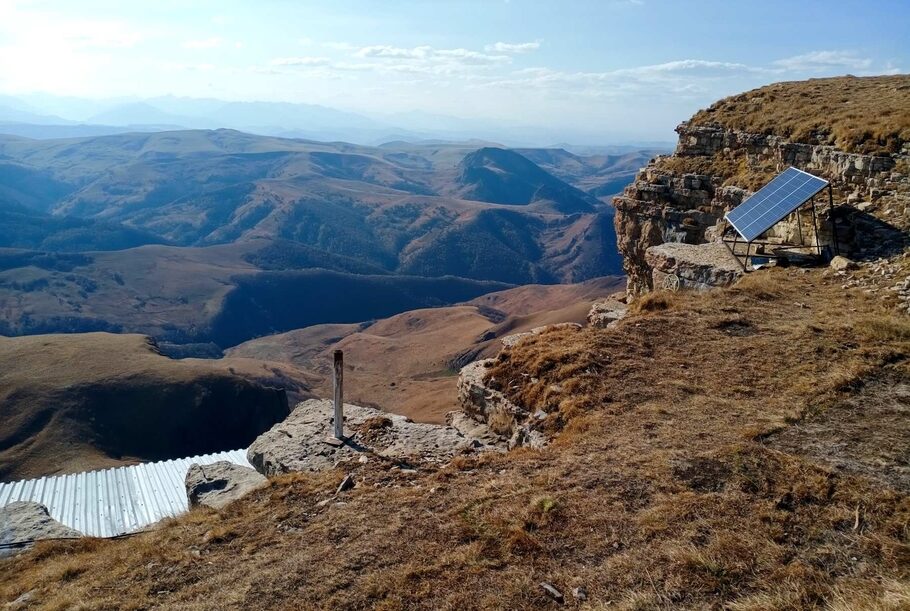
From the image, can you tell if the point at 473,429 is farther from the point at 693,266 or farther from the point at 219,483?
the point at 693,266

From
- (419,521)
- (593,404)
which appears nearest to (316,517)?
(419,521)

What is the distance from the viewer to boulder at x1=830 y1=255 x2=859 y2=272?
13.5 metres

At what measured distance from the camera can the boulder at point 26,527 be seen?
9.71 meters

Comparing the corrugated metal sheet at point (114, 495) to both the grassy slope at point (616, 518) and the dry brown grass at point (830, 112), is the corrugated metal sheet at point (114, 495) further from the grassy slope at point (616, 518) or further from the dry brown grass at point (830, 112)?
the dry brown grass at point (830, 112)

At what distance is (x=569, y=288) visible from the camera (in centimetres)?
11175

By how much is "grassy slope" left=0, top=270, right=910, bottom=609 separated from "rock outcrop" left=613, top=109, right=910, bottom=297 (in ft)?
15.7

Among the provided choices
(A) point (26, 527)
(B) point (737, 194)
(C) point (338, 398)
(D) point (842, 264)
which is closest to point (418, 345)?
(B) point (737, 194)

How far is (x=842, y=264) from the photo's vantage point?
44.6 ft

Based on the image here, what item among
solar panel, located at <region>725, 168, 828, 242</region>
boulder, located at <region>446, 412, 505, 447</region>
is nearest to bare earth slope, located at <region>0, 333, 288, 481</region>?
boulder, located at <region>446, 412, 505, 447</region>

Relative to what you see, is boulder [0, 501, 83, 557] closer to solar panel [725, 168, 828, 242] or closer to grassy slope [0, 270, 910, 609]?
grassy slope [0, 270, 910, 609]

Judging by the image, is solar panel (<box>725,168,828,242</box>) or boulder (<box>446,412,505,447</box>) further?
solar panel (<box>725,168,828,242</box>)

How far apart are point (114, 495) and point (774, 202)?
1937 centimetres

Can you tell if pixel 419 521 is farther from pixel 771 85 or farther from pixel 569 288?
pixel 569 288

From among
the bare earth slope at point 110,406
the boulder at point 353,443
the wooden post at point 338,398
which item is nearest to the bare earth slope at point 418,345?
the bare earth slope at point 110,406
